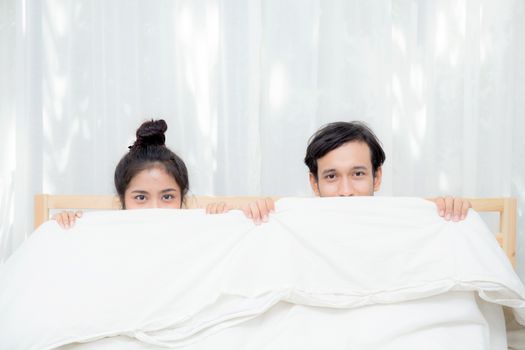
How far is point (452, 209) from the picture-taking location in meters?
1.21

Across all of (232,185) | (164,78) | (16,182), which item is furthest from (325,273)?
(16,182)

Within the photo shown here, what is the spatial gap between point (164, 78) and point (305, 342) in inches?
47.2

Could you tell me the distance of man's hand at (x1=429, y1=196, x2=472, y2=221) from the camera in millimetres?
1204

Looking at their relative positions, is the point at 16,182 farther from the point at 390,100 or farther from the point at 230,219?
the point at 390,100

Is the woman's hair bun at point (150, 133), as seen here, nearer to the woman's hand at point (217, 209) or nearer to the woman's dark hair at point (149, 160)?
the woman's dark hair at point (149, 160)

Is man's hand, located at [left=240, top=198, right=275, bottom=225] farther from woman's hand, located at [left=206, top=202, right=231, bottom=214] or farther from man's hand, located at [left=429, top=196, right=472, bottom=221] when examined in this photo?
man's hand, located at [left=429, top=196, right=472, bottom=221]

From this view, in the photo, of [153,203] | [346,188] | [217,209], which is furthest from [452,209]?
[153,203]

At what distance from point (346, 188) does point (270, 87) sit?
609mm

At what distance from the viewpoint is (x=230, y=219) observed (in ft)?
4.04

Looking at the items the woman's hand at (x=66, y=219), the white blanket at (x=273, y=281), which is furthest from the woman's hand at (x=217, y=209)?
the woman's hand at (x=66, y=219)

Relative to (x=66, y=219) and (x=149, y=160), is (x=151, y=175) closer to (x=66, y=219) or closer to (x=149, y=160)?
(x=149, y=160)

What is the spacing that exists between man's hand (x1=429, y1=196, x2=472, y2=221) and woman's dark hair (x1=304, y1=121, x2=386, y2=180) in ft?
1.24

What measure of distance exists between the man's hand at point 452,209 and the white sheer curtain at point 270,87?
69 centimetres

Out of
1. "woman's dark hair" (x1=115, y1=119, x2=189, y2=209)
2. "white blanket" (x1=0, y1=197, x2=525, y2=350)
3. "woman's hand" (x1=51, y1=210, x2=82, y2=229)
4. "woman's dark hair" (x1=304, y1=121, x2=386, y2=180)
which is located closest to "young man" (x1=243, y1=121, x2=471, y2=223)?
"woman's dark hair" (x1=304, y1=121, x2=386, y2=180)
